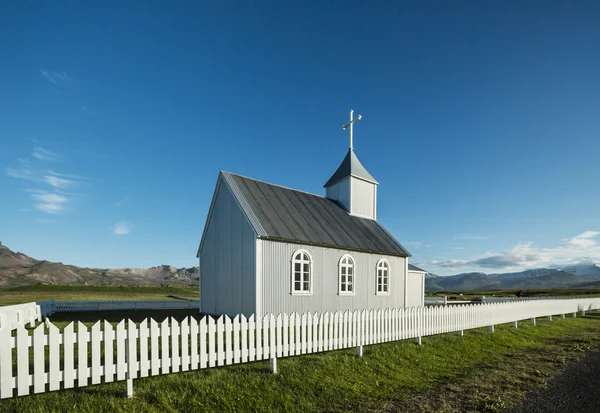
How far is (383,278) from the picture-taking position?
70.8 ft

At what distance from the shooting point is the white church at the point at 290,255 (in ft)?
52.4

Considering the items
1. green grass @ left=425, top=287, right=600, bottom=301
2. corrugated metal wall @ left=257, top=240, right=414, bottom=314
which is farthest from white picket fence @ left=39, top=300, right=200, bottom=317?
green grass @ left=425, top=287, right=600, bottom=301

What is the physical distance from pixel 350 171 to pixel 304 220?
672cm

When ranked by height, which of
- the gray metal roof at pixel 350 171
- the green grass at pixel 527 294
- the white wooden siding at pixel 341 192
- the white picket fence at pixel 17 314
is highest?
the gray metal roof at pixel 350 171

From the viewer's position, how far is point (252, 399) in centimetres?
652

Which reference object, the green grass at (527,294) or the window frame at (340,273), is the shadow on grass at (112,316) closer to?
the window frame at (340,273)

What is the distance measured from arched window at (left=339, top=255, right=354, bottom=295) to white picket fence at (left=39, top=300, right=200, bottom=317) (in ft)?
41.3

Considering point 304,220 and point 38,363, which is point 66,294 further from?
point 38,363

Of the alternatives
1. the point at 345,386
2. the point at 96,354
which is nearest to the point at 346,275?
the point at 345,386

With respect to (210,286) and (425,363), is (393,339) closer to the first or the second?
(425,363)

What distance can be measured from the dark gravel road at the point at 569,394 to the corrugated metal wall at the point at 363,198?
52.5 ft

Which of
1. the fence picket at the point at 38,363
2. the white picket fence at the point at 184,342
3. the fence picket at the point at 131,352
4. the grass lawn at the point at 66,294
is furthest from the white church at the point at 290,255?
the grass lawn at the point at 66,294

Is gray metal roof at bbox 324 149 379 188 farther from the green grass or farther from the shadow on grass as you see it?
the green grass

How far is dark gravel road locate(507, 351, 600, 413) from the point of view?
6645mm
